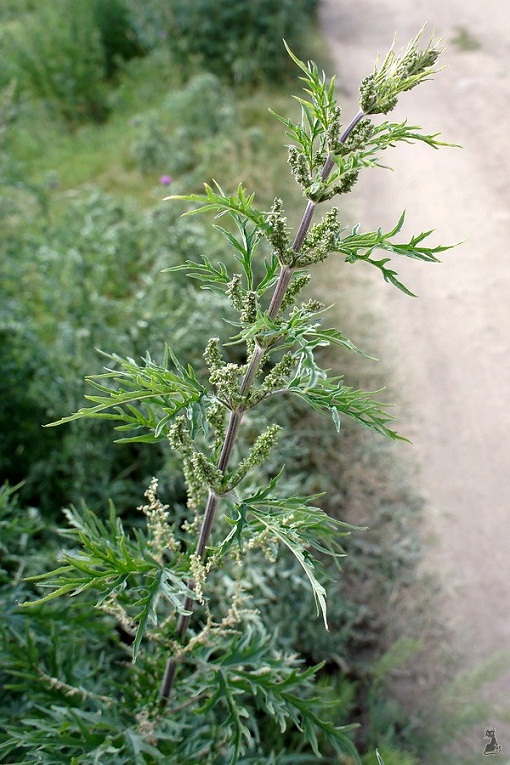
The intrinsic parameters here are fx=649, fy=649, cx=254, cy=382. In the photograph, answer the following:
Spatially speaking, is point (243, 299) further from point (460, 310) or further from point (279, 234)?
point (460, 310)

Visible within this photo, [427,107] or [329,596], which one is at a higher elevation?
[427,107]

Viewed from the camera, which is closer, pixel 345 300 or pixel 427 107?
pixel 345 300

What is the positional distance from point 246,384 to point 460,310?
297cm

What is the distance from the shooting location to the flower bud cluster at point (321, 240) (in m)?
0.91

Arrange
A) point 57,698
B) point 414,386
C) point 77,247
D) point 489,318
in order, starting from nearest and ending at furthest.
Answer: point 57,698 → point 77,247 → point 414,386 → point 489,318

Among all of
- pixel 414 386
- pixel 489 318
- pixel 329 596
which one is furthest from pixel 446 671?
pixel 489 318

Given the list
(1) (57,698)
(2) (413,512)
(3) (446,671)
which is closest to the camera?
(1) (57,698)

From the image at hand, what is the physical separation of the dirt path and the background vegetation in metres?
0.31

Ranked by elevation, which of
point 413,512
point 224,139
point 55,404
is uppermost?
point 224,139

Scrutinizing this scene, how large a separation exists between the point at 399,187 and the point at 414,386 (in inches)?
69.8

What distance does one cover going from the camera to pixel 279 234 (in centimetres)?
91

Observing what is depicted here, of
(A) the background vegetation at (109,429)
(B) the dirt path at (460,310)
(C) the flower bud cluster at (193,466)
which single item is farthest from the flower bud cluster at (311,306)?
(B) the dirt path at (460,310)

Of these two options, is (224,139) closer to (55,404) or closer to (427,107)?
(427,107)

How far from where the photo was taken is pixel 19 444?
2523 millimetres
